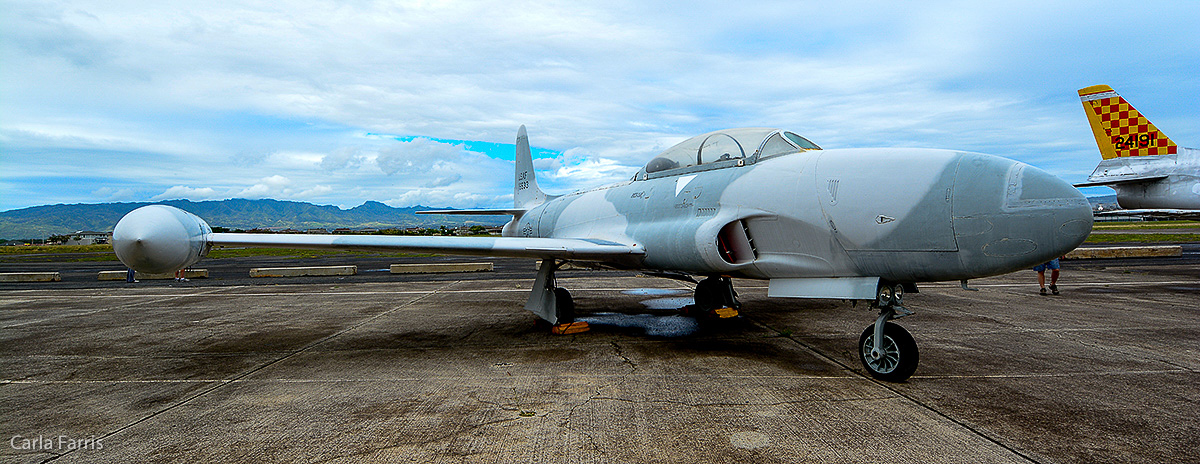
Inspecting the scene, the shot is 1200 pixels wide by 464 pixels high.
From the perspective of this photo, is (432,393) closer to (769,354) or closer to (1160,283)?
(769,354)

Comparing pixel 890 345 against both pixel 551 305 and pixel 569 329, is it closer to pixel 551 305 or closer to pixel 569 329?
pixel 569 329

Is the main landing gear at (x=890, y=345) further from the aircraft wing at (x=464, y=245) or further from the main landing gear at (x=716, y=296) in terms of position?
the main landing gear at (x=716, y=296)

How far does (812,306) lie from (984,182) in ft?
20.6

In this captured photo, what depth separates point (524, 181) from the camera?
42.6ft

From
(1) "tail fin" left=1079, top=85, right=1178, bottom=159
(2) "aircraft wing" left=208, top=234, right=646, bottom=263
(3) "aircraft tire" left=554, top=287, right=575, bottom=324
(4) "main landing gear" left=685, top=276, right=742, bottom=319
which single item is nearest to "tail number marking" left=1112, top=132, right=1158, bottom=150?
(1) "tail fin" left=1079, top=85, right=1178, bottom=159

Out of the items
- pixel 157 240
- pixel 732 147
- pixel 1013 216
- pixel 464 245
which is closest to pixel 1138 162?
pixel 732 147

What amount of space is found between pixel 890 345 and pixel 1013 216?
1.52 m

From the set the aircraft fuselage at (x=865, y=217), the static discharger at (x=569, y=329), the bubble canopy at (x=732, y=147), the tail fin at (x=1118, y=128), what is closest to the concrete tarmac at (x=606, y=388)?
the static discharger at (x=569, y=329)

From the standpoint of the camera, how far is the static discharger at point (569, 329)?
310 inches

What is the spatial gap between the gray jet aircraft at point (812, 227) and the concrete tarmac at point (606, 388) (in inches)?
38.5

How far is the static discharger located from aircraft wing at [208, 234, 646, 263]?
1.29 meters

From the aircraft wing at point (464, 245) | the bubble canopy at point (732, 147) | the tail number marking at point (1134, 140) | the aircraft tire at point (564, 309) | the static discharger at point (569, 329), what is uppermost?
the tail number marking at point (1134, 140)

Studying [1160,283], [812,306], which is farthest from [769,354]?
[1160,283]

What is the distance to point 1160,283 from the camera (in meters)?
13.1
